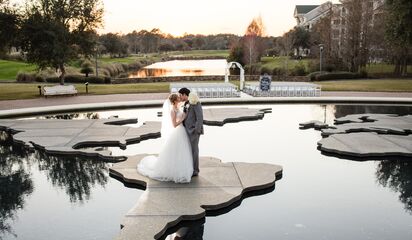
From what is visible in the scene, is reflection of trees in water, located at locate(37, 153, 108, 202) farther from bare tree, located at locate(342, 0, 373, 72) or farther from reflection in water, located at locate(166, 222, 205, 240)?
bare tree, located at locate(342, 0, 373, 72)

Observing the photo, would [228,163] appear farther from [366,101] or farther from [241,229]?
[366,101]

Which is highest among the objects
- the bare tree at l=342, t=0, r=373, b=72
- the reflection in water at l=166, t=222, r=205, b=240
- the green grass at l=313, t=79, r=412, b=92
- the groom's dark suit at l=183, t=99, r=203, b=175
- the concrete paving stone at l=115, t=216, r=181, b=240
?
the bare tree at l=342, t=0, r=373, b=72

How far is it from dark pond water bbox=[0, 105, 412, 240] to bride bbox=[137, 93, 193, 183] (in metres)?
0.80

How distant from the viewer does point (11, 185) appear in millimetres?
9641

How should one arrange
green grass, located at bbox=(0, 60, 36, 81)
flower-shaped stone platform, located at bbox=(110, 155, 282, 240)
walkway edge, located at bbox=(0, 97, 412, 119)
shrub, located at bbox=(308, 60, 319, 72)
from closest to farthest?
flower-shaped stone platform, located at bbox=(110, 155, 282, 240) < walkway edge, located at bbox=(0, 97, 412, 119) < shrub, located at bbox=(308, 60, 319, 72) < green grass, located at bbox=(0, 60, 36, 81)

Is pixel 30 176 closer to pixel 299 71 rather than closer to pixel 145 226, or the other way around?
pixel 145 226

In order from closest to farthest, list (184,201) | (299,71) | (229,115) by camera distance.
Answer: (184,201) < (229,115) < (299,71)

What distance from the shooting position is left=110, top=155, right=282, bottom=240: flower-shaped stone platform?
7.11m

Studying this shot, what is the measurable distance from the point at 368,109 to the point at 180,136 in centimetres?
1536

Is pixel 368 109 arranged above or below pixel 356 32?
below

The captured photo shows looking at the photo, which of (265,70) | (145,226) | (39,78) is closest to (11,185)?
(145,226)

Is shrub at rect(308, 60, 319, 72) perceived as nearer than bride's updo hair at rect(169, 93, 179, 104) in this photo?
No

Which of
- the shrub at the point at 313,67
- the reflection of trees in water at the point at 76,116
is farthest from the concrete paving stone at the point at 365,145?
the shrub at the point at 313,67

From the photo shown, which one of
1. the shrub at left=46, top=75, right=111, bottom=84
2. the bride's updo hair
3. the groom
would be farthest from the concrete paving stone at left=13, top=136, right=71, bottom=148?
the shrub at left=46, top=75, right=111, bottom=84
